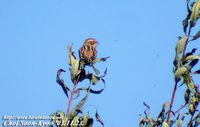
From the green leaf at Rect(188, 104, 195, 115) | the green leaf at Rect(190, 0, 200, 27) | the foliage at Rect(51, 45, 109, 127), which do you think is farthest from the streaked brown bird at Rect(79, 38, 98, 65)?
the green leaf at Rect(188, 104, 195, 115)

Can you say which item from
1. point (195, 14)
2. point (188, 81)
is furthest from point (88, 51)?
point (195, 14)

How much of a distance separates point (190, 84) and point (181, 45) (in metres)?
0.44

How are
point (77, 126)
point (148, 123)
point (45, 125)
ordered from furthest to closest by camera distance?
point (45, 125), point (148, 123), point (77, 126)

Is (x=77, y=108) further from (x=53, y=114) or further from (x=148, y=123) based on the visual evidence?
(x=148, y=123)

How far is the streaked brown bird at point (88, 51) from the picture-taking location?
13.3ft

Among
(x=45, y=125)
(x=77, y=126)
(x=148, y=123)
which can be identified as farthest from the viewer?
(x=45, y=125)

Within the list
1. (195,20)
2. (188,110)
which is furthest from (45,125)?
(195,20)

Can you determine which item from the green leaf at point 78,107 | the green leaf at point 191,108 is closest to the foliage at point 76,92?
the green leaf at point 78,107

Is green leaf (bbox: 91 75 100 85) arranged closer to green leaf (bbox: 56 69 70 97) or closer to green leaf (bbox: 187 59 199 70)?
green leaf (bbox: 56 69 70 97)

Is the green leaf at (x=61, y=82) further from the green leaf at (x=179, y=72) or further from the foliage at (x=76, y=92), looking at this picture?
the green leaf at (x=179, y=72)

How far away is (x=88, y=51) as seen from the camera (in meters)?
4.10

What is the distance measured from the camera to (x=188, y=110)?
13.4ft

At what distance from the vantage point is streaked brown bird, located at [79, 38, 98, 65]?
13.3 ft

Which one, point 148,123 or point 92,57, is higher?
point 92,57
